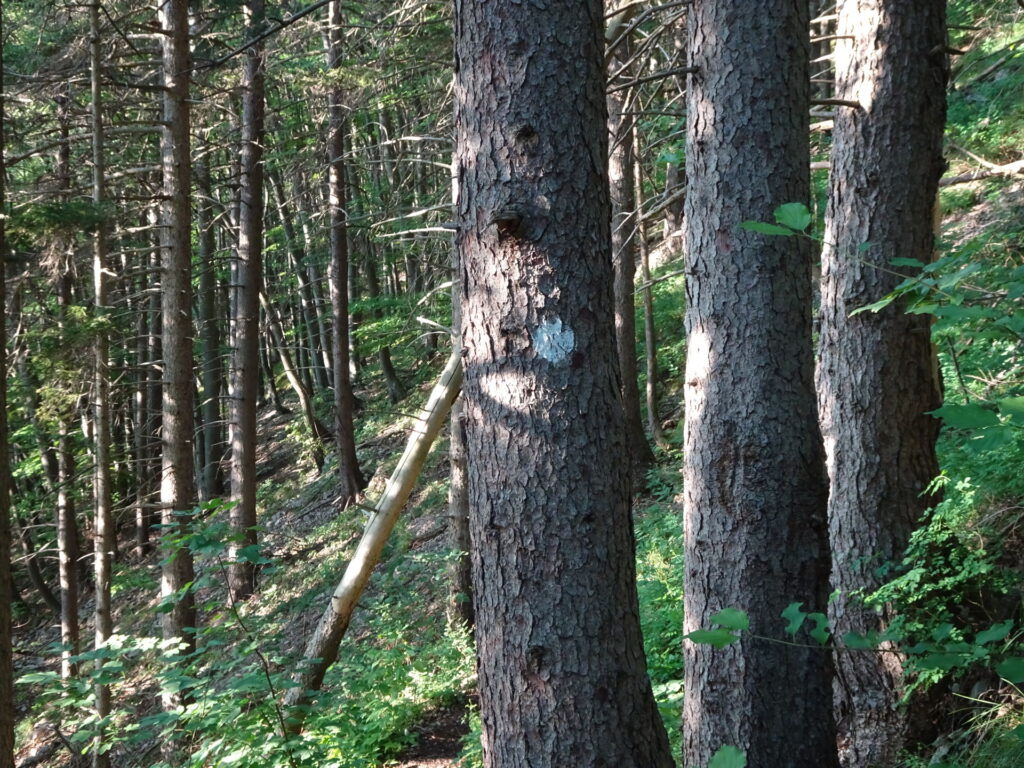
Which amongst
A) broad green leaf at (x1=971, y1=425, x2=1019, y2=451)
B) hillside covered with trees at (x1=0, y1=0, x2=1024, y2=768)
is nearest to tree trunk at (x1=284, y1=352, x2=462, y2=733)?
hillside covered with trees at (x1=0, y1=0, x2=1024, y2=768)

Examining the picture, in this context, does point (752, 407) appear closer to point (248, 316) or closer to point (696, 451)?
point (696, 451)

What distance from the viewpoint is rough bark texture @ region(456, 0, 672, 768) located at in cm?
266

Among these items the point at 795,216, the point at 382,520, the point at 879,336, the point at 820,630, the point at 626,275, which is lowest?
the point at 382,520

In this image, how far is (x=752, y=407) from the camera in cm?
381

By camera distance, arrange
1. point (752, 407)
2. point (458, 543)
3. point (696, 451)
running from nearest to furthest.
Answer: point (752, 407), point (696, 451), point (458, 543)


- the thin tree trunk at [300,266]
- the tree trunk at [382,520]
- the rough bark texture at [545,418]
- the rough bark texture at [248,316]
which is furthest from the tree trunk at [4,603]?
the thin tree trunk at [300,266]

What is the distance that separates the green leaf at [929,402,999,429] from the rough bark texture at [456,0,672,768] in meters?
1.24

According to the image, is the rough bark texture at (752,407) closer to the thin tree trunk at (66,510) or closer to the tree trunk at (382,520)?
the tree trunk at (382,520)

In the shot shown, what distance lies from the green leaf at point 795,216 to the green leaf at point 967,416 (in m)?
0.61

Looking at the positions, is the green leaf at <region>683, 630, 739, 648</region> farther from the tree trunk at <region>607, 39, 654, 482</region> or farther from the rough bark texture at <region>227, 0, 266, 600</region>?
the rough bark texture at <region>227, 0, 266, 600</region>

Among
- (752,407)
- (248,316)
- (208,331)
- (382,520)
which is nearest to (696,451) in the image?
(752,407)

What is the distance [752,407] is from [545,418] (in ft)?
4.91

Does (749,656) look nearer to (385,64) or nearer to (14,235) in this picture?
(385,64)

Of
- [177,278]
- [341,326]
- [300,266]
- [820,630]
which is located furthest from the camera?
[300,266]
